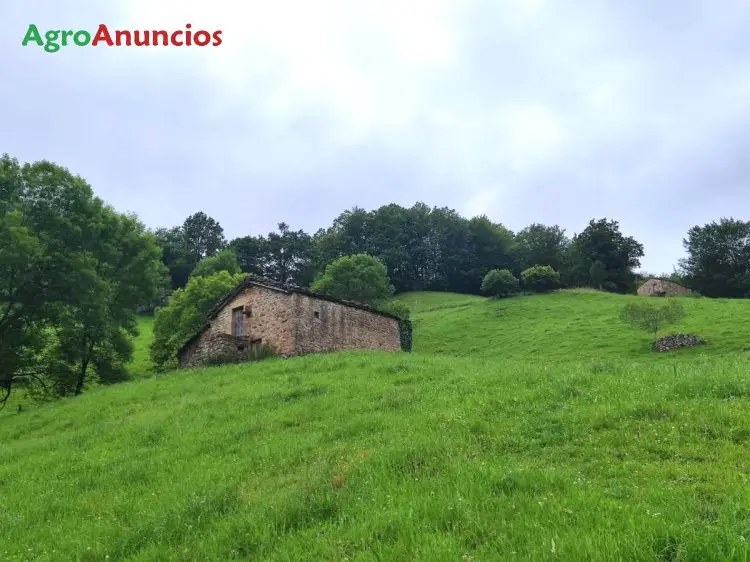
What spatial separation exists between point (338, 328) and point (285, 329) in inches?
126

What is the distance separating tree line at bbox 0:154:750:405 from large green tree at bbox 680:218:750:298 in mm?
136

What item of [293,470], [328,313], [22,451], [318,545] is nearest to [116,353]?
[328,313]

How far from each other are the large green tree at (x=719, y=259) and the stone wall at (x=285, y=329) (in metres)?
52.1

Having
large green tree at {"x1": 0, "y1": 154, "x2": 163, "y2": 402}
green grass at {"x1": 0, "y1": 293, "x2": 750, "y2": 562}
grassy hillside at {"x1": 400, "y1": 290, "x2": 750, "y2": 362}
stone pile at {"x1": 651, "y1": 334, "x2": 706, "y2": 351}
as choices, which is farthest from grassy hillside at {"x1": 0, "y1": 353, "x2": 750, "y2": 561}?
grassy hillside at {"x1": 400, "y1": 290, "x2": 750, "y2": 362}

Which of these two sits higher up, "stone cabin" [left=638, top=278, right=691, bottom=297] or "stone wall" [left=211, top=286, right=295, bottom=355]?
"stone cabin" [left=638, top=278, right=691, bottom=297]

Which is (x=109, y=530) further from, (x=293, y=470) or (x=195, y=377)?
(x=195, y=377)

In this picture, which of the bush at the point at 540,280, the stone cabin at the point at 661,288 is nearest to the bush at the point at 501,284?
the bush at the point at 540,280

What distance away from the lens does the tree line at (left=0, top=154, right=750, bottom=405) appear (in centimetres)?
2788

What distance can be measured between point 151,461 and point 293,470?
12.5 ft

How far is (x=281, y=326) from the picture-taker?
1247 inches

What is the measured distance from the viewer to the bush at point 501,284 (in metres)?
65.8

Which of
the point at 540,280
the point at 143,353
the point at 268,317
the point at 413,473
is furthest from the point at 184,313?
the point at 413,473

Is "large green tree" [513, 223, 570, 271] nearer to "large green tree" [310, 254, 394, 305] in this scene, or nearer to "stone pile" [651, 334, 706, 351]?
"large green tree" [310, 254, 394, 305]

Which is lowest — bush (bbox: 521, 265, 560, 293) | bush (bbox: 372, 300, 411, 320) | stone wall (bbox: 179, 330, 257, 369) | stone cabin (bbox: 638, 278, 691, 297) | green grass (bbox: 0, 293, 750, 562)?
green grass (bbox: 0, 293, 750, 562)
